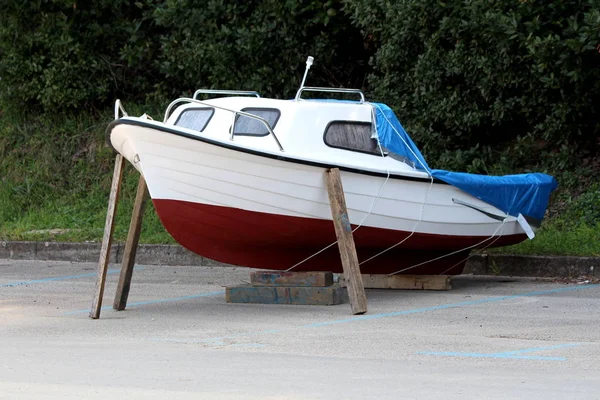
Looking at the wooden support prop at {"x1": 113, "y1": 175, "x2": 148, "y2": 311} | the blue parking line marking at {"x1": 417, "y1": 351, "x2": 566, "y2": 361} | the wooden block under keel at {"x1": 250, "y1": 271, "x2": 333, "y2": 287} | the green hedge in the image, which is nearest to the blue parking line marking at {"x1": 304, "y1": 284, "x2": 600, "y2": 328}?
the wooden block under keel at {"x1": 250, "y1": 271, "x2": 333, "y2": 287}

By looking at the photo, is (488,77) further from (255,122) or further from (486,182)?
Result: (255,122)

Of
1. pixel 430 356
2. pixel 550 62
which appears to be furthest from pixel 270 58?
pixel 430 356

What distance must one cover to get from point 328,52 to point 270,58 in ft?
3.18

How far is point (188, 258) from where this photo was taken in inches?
588

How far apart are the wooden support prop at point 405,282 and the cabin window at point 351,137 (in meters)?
1.55

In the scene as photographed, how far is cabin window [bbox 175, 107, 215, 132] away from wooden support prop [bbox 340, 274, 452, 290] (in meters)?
2.43

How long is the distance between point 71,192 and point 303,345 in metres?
11.6

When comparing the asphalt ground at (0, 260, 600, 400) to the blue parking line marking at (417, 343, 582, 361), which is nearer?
the asphalt ground at (0, 260, 600, 400)

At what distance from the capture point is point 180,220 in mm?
10383

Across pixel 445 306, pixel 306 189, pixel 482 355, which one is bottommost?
pixel 482 355

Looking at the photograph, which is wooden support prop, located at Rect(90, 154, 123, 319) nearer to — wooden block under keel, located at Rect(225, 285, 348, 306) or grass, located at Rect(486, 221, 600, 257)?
wooden block under keel, located at Rect(225, 285, 348, 306)

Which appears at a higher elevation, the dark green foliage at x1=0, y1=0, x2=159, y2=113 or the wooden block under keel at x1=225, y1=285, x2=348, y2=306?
the dark green foliage at x1=0, y1=0, x2=159, y2=113

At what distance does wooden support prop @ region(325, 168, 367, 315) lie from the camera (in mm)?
10016

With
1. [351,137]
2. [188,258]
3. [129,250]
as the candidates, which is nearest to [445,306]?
[351,137]
